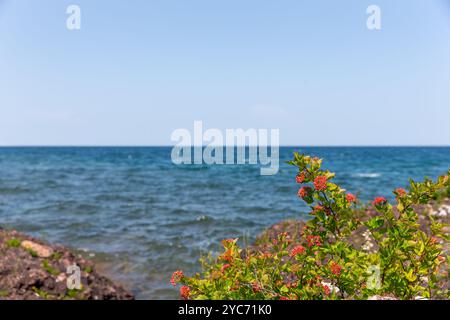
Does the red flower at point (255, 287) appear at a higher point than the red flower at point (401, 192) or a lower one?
lower

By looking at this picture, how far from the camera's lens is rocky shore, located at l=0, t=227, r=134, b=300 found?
707 centimetres

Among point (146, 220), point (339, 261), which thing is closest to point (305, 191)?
point (339, 261)

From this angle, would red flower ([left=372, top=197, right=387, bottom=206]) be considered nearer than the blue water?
Yes

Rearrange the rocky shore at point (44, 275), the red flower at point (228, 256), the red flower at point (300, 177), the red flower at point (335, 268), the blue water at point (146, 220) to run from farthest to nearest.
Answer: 1. the blue water at point (146, 220)
2. the rocky shore at point (44, 275)
3. the red flower at point (228, 256)
4. the red flower at point (300, 177)
5. the red flower at point (335, 268)

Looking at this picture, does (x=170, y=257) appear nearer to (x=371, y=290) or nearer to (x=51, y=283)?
(x=51, y=283)

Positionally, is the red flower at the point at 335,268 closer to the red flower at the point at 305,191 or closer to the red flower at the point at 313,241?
the red flower at the point at 313,241

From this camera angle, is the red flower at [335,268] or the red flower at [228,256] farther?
the red flower at [228,256]

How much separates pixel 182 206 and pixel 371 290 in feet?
52.9

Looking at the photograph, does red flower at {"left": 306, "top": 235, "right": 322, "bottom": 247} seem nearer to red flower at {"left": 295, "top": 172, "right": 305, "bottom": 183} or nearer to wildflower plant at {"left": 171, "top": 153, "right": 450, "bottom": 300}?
wildflower plant at {"left": 171, "top": 153, "right": 450, "bottom": 300}

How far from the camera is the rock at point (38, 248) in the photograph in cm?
840

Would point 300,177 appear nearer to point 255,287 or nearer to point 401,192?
point 401,192

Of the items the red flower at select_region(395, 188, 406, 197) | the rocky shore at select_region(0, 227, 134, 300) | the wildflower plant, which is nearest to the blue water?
the rocky shore at select_region(0, 227, 134, 300)

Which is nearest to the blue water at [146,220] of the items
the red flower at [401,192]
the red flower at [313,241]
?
the red flower at [313,241]
